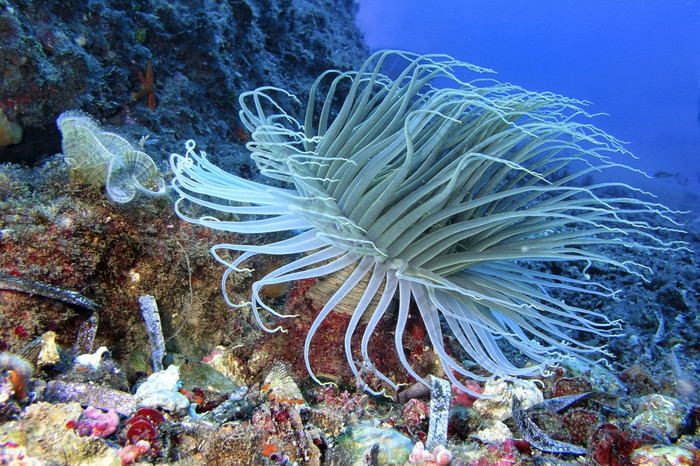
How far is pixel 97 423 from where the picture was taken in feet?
5.54

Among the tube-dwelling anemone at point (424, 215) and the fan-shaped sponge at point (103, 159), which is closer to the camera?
the tube-dwelling anemone at point (424, 215)

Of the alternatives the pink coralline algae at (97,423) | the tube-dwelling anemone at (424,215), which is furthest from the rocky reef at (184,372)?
the tube-dwelling anemone at (424,215)

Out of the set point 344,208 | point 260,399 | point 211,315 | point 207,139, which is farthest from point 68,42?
point 260,399

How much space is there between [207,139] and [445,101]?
465 centimetres

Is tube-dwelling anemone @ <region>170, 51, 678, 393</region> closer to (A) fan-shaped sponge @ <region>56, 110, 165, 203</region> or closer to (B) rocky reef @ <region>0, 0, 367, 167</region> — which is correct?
(A) fan-shaped sponge @ <region>56, 110, 165, 203</region>

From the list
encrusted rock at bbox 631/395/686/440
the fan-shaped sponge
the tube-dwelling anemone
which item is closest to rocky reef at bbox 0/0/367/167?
the fan-shaped sponge

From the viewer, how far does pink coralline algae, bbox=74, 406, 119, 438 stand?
165 centimetres

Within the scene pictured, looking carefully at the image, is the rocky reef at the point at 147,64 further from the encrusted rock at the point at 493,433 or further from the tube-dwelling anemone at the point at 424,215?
the encrusted rock at the point at 493,433

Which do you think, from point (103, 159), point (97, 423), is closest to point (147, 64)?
point (103, 159)

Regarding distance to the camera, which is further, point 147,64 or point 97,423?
Result: point 147,64

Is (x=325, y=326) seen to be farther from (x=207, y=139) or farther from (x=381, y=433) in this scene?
(x=207, y=139)

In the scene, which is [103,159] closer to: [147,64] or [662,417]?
[662,417]

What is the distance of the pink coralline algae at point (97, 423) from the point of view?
165 centimetres

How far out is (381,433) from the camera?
219 cm
